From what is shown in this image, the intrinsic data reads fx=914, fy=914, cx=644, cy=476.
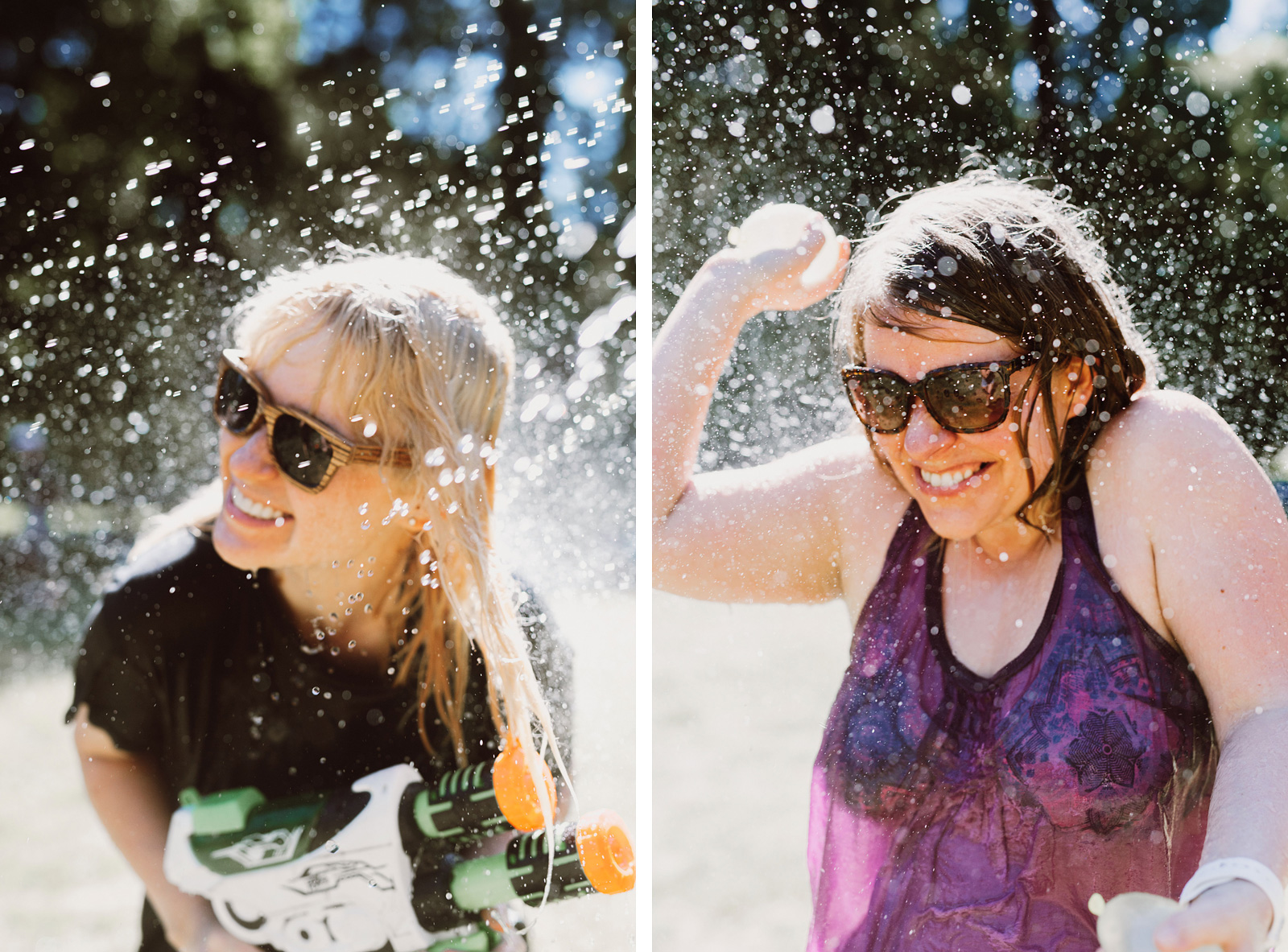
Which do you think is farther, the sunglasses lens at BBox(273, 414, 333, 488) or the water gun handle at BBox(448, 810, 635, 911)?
the water gun handle at BBox(448, 810, 635, 911)

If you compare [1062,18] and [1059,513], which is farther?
[1062,18]

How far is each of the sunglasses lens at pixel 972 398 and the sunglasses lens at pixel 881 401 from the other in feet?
0.14

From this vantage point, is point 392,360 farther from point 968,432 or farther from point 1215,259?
point 1215,259

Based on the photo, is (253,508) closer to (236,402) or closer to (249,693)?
(236,402)

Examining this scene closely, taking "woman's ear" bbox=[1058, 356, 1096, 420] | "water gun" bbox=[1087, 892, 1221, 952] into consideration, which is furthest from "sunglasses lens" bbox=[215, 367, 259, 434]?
"water gun" bbox=[1087, 892, 1221, 952]

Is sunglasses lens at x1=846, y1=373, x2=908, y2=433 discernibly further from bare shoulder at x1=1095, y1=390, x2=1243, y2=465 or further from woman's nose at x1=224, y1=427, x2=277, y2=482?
woman's nose at x1=224, y1=427, x2=277, y2=482

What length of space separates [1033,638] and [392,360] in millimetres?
821

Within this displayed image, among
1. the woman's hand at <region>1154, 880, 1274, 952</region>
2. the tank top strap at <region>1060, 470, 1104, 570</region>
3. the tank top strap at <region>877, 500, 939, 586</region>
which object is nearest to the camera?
the woman's hand at <region>1154, 880, 1274, 952</region>

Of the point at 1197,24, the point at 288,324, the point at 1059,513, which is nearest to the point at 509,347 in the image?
the point at 288,324

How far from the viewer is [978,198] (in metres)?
1.11

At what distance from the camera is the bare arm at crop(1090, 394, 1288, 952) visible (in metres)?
0.93

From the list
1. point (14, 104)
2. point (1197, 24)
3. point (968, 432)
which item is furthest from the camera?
point (14, 104)

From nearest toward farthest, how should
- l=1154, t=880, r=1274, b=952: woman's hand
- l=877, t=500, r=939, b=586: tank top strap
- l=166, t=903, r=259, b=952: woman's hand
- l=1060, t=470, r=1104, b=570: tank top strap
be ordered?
l=1154, t=880, r=1274, b=952: woman's hand, l=1060, t=470, r=1104, b=570: tank top strap, l=877, t=500, r=939, b=586: tank top strap, l=166, t=903, r=259, b=952: woman's hand

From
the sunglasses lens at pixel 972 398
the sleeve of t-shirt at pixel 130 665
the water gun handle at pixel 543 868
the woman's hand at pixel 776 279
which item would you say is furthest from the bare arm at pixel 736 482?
the sleeve of t-shirt at pixel 130 665
